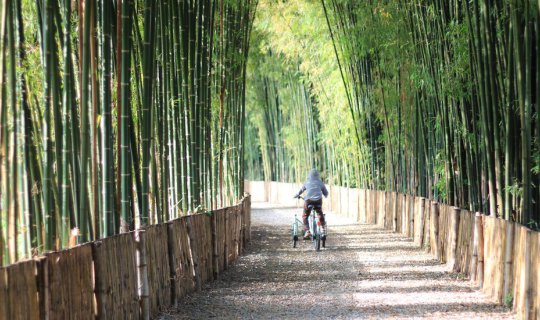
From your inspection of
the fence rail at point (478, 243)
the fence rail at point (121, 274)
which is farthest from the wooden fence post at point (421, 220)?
the fence rail at point (121, 274)

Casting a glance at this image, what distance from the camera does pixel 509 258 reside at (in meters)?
5.71

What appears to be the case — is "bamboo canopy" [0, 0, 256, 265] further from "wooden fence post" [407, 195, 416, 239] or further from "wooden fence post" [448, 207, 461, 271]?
"wooden fence post" [407, 195, 416, 239]

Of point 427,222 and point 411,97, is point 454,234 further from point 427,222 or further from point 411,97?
point 411,97

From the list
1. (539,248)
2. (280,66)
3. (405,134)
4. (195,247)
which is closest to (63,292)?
(539,248)

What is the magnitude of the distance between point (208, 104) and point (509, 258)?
375 cm

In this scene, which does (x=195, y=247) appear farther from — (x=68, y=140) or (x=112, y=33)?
(x=68, y=140)

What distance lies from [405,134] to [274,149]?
12.0 m

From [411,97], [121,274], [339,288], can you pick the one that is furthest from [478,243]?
[411,97]

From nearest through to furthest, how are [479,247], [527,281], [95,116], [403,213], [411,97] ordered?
[95,116]
[527,281]
[479,247]
[411,97]
[403,213]

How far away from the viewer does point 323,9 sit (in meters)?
13.8

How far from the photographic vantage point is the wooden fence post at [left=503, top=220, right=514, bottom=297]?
5.64m

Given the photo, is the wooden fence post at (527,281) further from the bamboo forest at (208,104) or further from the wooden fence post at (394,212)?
the wooden fence post at (394,212)

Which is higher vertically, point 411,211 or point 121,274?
point 121,274

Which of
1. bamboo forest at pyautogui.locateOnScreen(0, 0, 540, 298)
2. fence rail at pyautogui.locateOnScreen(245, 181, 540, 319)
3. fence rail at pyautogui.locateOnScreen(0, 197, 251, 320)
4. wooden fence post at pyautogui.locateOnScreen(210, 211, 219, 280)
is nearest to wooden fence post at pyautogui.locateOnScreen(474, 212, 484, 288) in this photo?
fence rail at pyautogui.locateOnScreen(245, 181, 540, 319)
